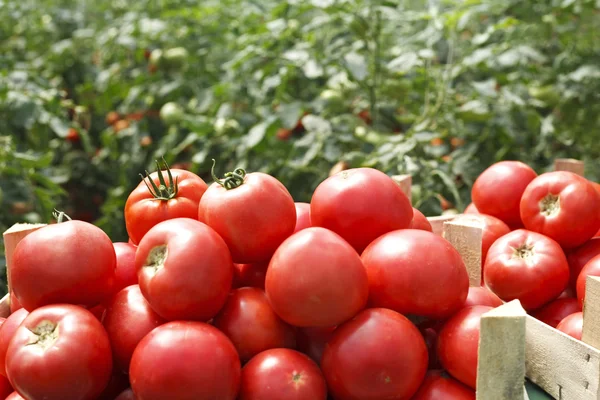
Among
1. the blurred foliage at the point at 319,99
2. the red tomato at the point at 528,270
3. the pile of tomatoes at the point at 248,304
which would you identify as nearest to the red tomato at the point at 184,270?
the pile of tomatoes at the point at 248,304

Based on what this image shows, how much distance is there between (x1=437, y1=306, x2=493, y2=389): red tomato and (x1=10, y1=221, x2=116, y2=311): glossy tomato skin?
545mm

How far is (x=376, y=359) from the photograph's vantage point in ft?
3.13

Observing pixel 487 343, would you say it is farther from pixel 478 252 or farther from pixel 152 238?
pixel 152 238

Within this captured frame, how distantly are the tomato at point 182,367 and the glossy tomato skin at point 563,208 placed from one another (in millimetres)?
784

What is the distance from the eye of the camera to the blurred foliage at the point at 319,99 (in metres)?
2.41

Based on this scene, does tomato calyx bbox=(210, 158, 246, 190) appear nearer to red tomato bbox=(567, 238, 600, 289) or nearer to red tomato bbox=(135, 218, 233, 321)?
red tomato bbox=(135, 218, 233, 321)

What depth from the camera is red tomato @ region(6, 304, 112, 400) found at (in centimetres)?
93

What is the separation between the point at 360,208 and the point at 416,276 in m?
0.16

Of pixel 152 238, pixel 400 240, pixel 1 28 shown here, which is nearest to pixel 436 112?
pixel 400 240

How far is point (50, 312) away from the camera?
3.20 feet

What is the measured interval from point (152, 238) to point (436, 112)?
171cm

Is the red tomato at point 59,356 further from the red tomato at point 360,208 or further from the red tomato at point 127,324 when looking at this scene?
the red tomato at point 360,208

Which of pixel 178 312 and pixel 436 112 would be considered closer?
pixel 178 312

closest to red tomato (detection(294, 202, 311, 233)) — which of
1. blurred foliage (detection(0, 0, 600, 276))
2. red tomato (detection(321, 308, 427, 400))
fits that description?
red tomato (detection(321, 308, 427, 400))
